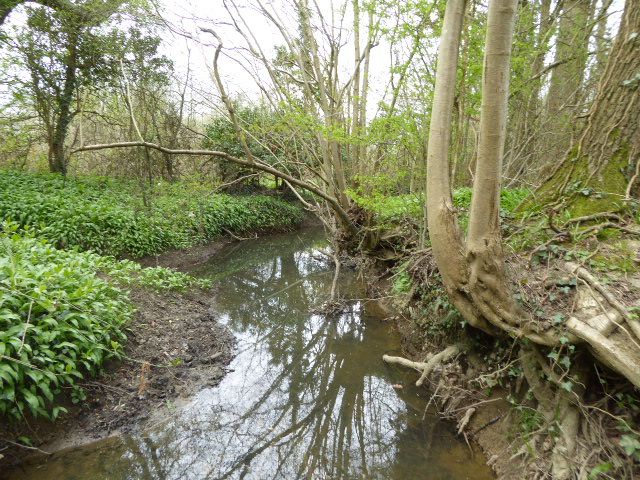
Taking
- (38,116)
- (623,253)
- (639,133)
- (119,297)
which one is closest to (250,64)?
(119,297)

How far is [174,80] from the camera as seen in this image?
11148 millimetres

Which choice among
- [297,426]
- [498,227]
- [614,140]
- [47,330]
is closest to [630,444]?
[498,227]

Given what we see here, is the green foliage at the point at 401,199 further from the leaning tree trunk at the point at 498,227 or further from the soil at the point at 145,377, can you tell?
the soil at the point at 145,377

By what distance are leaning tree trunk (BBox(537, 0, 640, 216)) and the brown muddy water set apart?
250 centimetres

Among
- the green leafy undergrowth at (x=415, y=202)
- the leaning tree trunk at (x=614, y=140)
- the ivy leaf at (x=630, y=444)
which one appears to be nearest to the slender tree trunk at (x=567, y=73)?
the green leafy undergrowth at (x=415, y=202)

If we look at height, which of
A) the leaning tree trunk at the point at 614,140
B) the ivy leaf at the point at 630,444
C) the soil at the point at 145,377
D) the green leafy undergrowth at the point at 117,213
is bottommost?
the soil at the point at 145,377

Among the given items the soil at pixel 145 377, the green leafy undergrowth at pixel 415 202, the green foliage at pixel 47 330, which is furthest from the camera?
the green leafy undergrowth at pixel 415 202

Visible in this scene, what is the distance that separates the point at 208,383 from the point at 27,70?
9075 millimetres

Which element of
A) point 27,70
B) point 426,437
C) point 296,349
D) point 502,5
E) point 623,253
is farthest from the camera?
point 27,70

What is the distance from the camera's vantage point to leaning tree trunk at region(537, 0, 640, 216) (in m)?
3.01

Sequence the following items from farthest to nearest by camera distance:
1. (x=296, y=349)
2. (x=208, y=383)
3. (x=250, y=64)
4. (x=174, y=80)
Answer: (x=174, y=80) → (x=250, y=64) → (x=296, y=349) → (x=208, y=383)

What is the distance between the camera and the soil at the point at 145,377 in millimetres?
3166

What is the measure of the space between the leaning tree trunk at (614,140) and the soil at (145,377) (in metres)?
4.37

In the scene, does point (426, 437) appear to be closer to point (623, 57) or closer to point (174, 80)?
point (623, 57)
